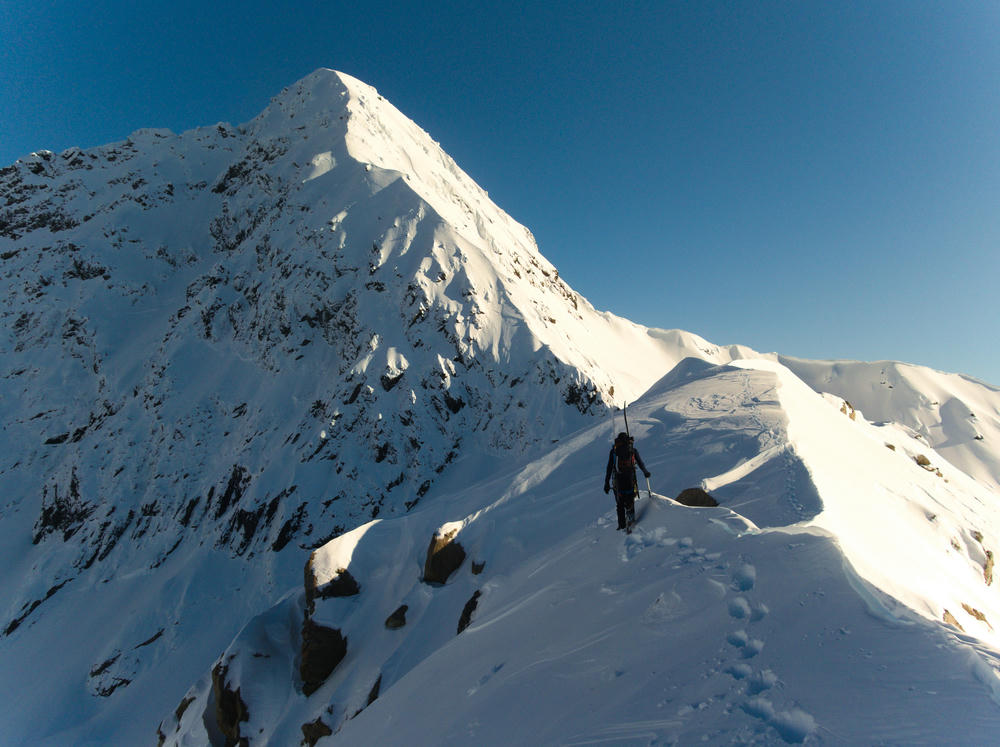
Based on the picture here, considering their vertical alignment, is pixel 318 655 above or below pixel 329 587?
below

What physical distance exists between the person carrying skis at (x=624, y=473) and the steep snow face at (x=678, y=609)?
1.09 ft

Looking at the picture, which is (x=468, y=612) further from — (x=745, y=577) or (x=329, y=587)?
(x=745, y=577)

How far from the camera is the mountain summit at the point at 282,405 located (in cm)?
1452

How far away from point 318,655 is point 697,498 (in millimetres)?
10674

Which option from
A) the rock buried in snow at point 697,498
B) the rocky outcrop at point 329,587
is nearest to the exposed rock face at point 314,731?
the rocky outcrop at point 329,587

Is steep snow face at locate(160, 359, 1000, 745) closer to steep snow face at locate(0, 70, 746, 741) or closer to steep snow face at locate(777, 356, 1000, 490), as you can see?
steep snow face at locate(0, 70, 746, 741)

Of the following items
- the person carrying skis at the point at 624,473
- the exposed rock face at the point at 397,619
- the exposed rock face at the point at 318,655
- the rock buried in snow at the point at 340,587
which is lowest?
the exposed rock face at the point at 318,655

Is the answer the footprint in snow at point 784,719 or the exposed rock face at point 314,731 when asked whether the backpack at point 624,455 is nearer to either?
the footprint in snow at point 784,719

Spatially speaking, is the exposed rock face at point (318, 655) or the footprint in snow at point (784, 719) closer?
the footprint in snow at point (784, 719)

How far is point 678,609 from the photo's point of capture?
4469 millimetres

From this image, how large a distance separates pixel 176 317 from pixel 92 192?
25939 millimetres

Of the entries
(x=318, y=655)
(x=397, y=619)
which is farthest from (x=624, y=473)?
(x=318, y=655)

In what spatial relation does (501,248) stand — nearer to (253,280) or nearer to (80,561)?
(253,280)

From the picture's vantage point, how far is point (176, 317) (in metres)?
39.6
